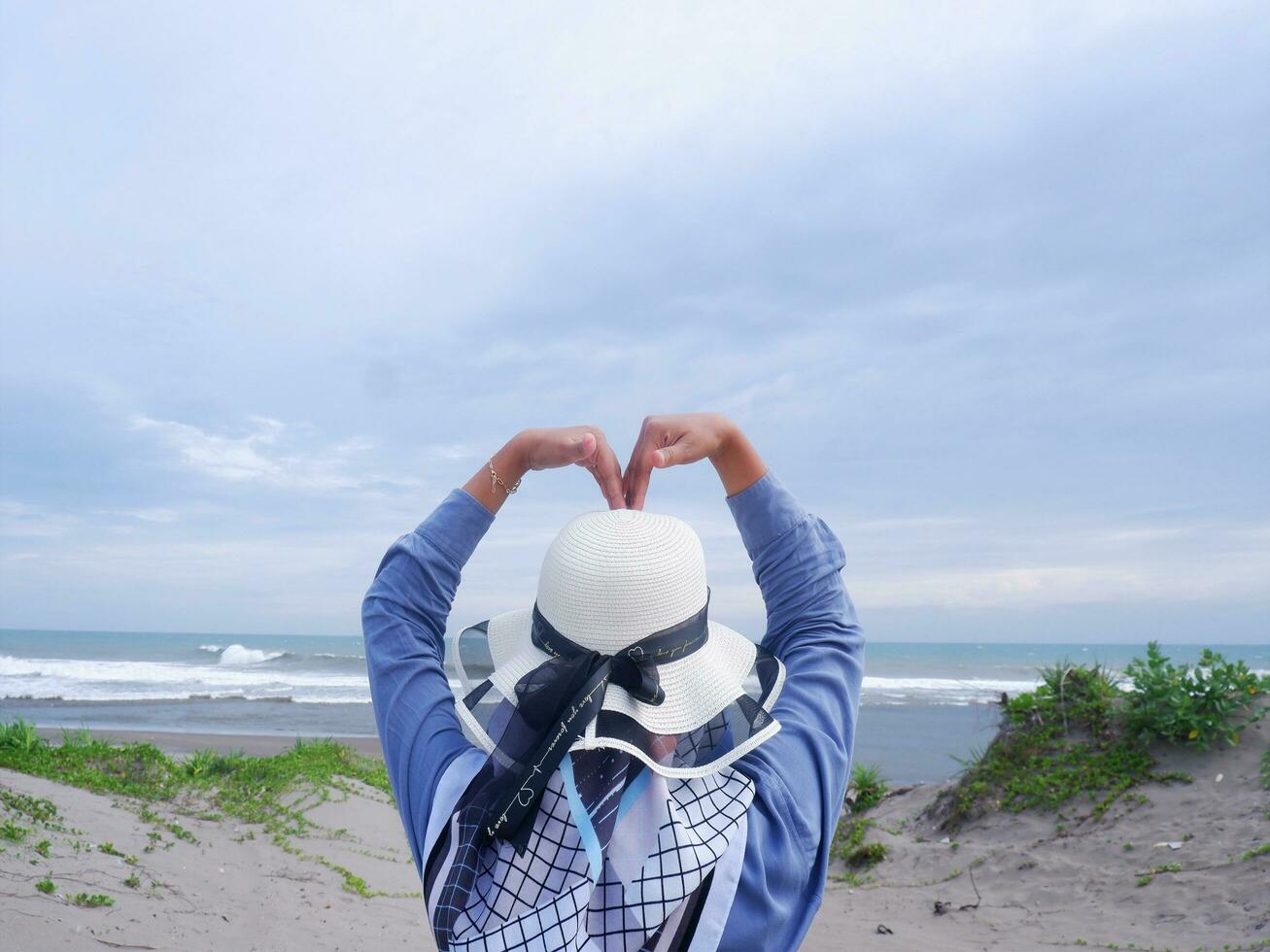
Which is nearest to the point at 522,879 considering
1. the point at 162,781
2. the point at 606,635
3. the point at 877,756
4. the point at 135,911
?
the point at 606,635

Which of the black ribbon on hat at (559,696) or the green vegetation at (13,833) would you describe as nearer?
the black ribbon on hat at (559,696)

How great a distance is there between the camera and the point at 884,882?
5.97 metres

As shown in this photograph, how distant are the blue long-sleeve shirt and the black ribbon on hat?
133 millimetres

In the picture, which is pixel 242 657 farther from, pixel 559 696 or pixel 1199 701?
pixel 559 696

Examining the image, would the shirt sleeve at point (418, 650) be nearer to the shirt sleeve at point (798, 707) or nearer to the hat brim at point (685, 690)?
the hat brim at point (685, 690)

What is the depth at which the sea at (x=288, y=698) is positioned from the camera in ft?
42.0

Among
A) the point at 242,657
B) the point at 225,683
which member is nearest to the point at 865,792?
the point at 225,683

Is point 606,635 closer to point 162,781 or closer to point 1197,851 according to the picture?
point 1197,851

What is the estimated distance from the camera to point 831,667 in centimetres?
160

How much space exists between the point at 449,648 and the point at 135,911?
3637mm

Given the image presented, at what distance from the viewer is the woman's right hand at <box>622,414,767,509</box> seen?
5.27 ft

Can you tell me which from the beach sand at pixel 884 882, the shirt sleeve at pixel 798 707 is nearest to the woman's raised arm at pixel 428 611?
the shirt sleeve at pixel 798 707

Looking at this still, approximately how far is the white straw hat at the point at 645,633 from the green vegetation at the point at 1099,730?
5502 millimetres

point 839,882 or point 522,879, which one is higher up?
point 522,879
